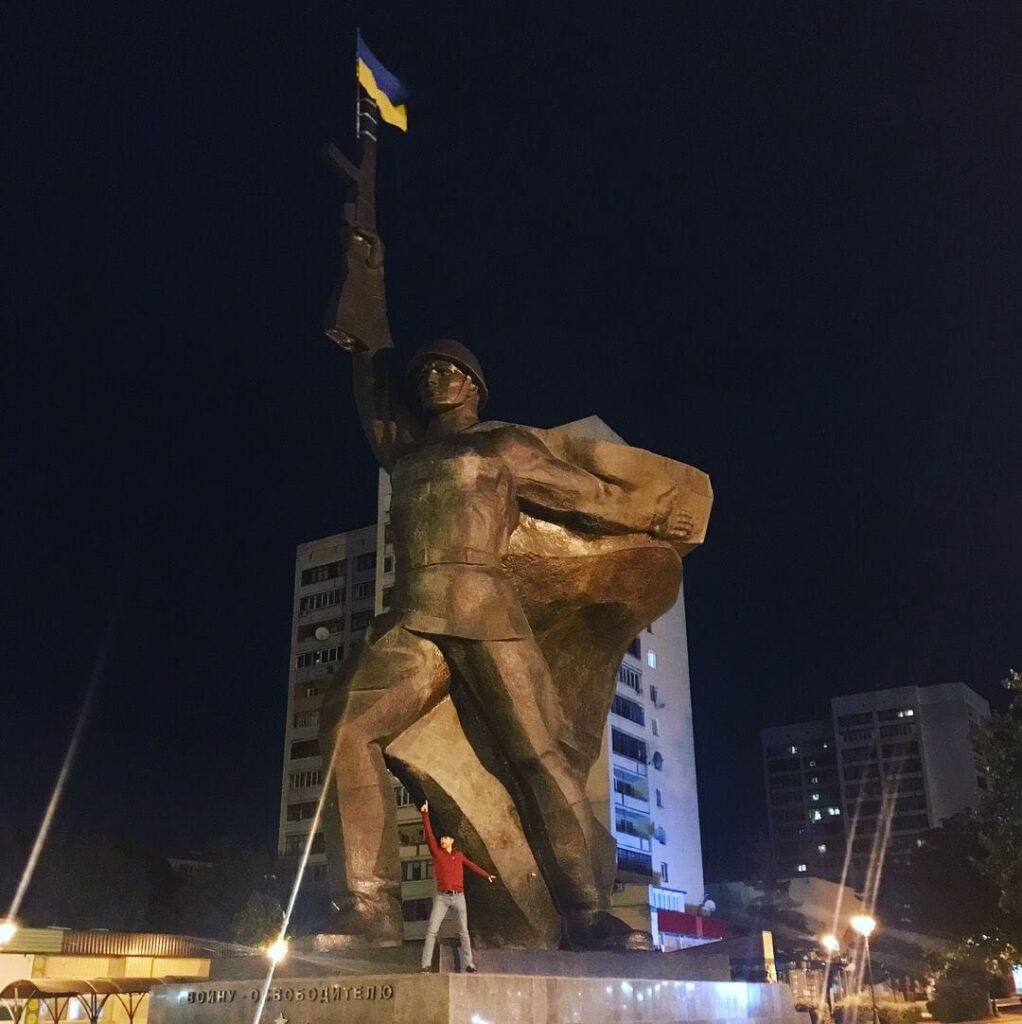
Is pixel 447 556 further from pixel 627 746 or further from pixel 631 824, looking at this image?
pixel 627 746

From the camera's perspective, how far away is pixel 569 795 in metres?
8.29

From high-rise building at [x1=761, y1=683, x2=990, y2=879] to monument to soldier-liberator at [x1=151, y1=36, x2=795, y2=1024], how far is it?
87.2 m

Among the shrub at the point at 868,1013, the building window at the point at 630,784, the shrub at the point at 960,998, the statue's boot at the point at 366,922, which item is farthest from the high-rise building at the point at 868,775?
the statue's boot at the point at 366,922

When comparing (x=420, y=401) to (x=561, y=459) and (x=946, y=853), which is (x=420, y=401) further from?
(x=946, y=853)

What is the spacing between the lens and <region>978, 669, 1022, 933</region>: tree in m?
27.2

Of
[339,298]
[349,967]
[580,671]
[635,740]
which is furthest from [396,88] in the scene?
[635,740]

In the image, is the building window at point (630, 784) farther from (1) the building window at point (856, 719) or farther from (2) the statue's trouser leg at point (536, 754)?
(1) the building window at point (856, 719)

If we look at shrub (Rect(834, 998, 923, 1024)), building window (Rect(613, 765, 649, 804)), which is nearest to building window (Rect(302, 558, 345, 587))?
building window (Rect(613, 765, 649, 804))

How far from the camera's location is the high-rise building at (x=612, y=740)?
165ft

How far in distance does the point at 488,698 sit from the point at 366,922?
5.81ft

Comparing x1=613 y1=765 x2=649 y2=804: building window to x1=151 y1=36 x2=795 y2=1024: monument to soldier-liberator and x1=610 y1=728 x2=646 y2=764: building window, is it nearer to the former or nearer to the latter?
x1=610 y1=728 x2=646 y2=764: building window

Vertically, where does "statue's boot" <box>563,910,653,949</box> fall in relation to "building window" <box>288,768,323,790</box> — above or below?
below

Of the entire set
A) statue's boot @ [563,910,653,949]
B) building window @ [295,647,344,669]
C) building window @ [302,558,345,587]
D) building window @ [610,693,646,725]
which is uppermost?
building window @ [302,558,345,587]

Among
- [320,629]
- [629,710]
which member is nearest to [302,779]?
[320,629]
